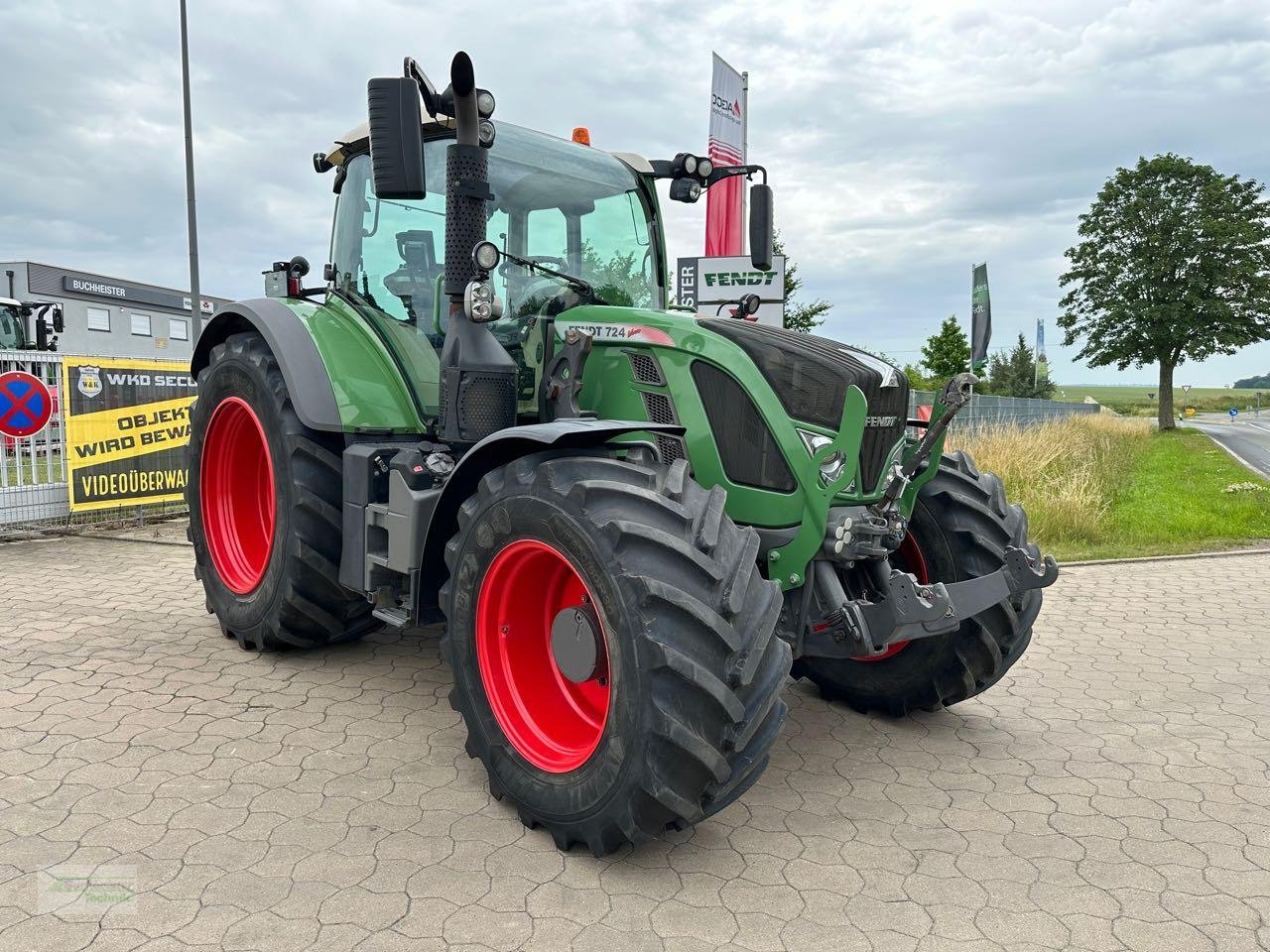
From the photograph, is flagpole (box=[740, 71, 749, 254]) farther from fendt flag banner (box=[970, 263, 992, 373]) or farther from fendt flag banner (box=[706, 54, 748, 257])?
fendt flag banner (box=[970, 263, 992, 373])

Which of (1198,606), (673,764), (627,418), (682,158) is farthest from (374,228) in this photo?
(1198,606)

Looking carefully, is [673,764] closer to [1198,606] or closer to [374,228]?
[374,228]

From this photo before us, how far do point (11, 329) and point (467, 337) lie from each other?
55.7 feet

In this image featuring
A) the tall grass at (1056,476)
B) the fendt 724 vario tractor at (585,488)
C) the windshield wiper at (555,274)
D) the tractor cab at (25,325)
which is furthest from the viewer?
the tractor cab at (25,325)

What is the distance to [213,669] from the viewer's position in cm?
462

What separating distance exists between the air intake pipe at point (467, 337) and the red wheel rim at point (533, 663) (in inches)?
29.6

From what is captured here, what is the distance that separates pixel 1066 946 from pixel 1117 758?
1.55m

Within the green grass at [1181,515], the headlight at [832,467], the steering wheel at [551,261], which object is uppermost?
the steering wheel at [551,261]

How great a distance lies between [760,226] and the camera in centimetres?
448

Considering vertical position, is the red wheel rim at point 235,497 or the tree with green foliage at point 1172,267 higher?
the tree with green foliage at point 1172,267

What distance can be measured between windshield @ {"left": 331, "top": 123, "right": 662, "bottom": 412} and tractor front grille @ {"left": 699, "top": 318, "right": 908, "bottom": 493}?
89 centimetres

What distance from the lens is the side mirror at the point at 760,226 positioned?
173 inches

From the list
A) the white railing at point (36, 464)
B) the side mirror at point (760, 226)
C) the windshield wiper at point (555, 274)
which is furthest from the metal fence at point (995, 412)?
the white railing at point (36, 464)

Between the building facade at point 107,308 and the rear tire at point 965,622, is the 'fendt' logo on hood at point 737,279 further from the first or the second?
the building facade at point 107,308
